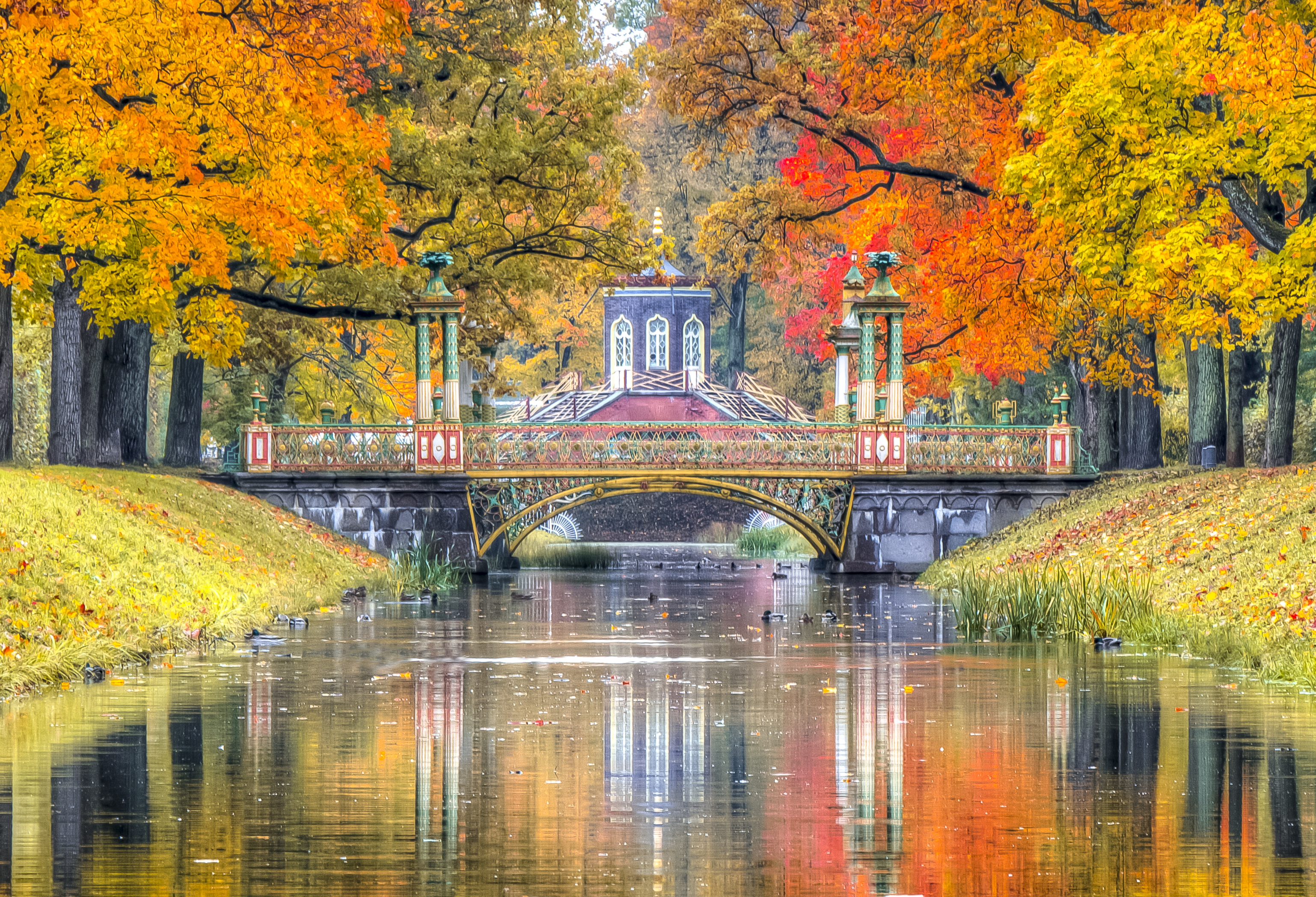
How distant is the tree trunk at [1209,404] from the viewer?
1325 inches

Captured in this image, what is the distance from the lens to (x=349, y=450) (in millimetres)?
34750

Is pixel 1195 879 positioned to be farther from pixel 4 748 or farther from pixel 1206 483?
pixel 1206 483

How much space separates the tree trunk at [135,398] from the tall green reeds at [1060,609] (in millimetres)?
17536

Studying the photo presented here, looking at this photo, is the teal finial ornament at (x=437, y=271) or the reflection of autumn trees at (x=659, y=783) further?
the teal finial ornament at (x=437, y=271)

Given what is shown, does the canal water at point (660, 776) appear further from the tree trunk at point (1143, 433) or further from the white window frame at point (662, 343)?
the white window frame at point (662, 343)

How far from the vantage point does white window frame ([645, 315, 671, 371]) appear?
56.5m

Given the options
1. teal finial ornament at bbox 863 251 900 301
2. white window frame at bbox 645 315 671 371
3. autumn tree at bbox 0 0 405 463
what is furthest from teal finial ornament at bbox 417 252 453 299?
white window frame at bbox 645 315 671 371

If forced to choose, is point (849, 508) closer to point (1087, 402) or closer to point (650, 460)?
point (650, 460)

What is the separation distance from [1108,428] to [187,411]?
755 inches

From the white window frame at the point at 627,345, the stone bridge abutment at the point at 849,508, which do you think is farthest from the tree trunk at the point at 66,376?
the white window frame at the point at 627,345

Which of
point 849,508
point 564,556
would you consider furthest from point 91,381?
point 849,508

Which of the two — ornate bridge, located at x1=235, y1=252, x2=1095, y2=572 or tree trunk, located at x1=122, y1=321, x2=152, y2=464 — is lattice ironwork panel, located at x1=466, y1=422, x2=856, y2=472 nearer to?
ornate bridge, located at x1=235, y1=252, x2=1095, y2=572

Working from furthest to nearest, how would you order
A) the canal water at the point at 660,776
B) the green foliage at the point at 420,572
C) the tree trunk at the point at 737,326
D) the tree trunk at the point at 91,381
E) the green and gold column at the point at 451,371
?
the tree trunk at the point at 737,326 < the green and gold column at the point at 451,371 < the tree trunk at the point at 91,381 < the green foliage at the point at 420,572 < the canal water at the point at 660,776

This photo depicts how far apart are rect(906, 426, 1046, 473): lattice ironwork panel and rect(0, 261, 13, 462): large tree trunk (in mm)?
16403
